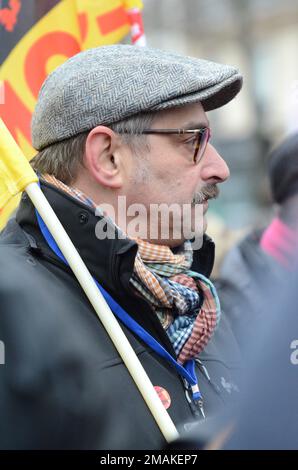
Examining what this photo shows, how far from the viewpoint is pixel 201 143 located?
2.48 meters

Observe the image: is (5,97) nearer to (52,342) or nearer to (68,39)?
(68,39)

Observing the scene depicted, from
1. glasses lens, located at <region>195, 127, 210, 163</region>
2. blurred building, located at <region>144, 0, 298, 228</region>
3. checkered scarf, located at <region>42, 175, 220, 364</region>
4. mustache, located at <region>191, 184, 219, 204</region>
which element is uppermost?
glasses lens, located at <region>195, 127, 210, 163</region>

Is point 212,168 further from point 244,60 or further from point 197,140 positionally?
point 244,60

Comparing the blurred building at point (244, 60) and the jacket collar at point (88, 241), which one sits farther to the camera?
the blurred building at point (244, 60)

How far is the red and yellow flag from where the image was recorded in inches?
119

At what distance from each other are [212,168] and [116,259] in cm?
52

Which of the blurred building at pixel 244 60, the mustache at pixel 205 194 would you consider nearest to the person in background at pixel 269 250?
the mustache at pixel 205 194

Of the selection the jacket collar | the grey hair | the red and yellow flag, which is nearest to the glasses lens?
the grey hair

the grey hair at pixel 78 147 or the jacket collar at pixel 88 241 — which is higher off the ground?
the grey hair at pixel 78 147

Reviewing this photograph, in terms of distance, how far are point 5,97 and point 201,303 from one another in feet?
3.57

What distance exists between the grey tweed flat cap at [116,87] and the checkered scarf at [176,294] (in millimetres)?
186

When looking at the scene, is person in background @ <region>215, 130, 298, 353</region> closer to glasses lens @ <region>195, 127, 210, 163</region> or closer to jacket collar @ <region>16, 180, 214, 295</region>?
glasses lens @ <region>195, 127, 210, 163</region>

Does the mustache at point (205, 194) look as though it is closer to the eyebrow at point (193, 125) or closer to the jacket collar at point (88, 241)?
the eyebrow at point (193, 125)

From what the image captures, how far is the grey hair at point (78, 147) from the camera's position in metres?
2.40
